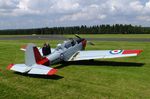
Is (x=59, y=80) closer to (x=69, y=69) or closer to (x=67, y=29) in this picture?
(x=69, y=69)

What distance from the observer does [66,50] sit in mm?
18938

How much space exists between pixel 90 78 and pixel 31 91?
3.74 m

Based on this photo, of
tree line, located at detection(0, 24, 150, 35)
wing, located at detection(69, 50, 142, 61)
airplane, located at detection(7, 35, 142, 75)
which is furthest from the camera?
tree line, located at detection(0, 24, 150, 35)

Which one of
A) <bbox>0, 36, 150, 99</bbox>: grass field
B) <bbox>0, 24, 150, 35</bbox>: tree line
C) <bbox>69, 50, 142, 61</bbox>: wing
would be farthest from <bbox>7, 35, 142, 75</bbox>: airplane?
<bbox>0, 24, 150, 35</bbox>: tree line

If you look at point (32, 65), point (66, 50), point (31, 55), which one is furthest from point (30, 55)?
point (66, 50)

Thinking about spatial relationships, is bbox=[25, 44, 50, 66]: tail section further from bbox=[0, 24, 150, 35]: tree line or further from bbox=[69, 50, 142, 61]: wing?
bbox=[0, 24, 150, 35]: tree line

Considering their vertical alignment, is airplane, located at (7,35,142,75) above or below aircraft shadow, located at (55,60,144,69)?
above

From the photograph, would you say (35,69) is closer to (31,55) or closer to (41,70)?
(41,70)

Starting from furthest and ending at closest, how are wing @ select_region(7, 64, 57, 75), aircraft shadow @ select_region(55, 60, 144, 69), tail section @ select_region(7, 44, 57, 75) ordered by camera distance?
1. aircraft shadow @ select_region(55, 60, 144, 69)
2. tail section @ select_region(7, 44, 57, 75)
3. wing @ select_region(7, 64, 57, 75)

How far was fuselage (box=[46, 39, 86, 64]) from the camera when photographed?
1739 centimetres

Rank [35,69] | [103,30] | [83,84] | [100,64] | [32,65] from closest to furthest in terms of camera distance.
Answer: [83,84] < [35,69] < [32,65] < [100,64] < [103,30]

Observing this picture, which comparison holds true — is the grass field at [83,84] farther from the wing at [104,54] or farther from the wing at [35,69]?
the wing at [104,54]

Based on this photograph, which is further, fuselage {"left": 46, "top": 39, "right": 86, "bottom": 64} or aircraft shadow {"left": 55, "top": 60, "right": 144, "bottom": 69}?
aircraft shadow {"left": 55, "top": 60, "right": 144, "bottom": 69}

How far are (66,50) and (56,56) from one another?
1567 mm
